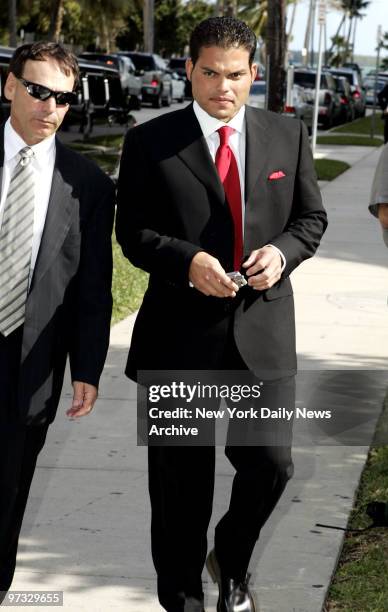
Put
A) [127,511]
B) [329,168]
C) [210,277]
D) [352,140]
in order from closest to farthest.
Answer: [210,277] → [127,511] → [329,168] → [352,140]

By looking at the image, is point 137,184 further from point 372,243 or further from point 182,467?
point 372,243

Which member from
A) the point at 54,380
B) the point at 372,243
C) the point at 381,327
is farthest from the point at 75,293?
the point at 372,243

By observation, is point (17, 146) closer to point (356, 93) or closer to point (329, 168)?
point (329, 168)

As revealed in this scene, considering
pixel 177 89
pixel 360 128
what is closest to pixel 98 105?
pixel 360 128

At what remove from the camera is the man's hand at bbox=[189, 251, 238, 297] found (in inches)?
156

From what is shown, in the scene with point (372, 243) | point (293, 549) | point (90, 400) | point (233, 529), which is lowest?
point (372, 243)

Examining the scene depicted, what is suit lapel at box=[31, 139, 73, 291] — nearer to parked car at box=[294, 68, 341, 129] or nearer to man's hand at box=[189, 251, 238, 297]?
man's hand at box=[189, 251, 238, 297]

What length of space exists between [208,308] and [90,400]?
50 centimetres

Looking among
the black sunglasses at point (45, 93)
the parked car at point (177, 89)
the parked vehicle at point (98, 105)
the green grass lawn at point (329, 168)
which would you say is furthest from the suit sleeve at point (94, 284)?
the parked car at point (177, 89)

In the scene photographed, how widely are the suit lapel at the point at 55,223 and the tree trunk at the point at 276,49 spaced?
19.4 m

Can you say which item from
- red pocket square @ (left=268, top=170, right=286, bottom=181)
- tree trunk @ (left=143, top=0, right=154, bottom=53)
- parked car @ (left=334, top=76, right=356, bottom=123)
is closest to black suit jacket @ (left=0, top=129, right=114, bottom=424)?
red pocket square @ (left=268, top=170, right=286, bottom=181)

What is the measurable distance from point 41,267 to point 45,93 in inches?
21.8

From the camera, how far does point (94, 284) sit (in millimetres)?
4160

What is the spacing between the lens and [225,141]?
423 centimetres
